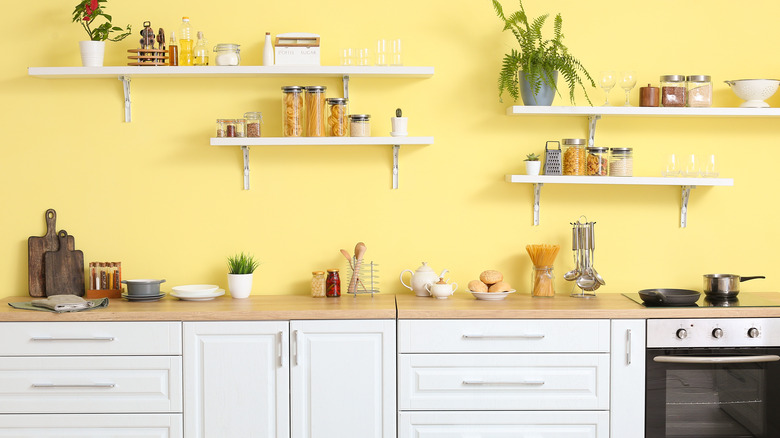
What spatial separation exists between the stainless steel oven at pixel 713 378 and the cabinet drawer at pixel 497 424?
0.26m

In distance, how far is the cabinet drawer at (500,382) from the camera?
117 inches

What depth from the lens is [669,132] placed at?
3.47 meters

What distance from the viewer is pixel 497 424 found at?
2979 millimetres

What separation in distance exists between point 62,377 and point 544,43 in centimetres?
233

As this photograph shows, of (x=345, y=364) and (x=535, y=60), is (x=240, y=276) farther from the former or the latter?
(x=535, y=60)

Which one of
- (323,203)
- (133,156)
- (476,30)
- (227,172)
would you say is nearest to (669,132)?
(476,30)

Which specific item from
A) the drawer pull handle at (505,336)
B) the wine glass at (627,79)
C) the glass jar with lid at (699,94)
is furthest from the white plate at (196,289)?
the glass jar with lid at (699,94)

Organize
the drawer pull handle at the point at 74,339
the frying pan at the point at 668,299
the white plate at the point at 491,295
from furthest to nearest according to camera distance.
Answer: 1. the white plate at the point at 491,295
2. the frying pan at the point at 668,299
3. the drawer pull handle at the point at 74,339

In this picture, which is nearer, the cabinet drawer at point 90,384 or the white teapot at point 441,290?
the cabinet drawer at point 90,384

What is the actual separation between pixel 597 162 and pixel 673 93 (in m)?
0.43

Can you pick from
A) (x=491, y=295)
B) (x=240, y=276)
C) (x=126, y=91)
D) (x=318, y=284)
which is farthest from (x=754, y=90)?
(x=126, y=91)

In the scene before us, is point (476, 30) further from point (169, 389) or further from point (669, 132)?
point (169, 389)

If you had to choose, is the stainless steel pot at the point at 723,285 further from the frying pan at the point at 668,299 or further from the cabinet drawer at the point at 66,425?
the cabinet drawer at the point at 66,425

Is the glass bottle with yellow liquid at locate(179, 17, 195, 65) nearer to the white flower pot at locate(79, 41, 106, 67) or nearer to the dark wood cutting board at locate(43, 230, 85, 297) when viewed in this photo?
the white flower pot at locate(79, 41, 106, 67)
